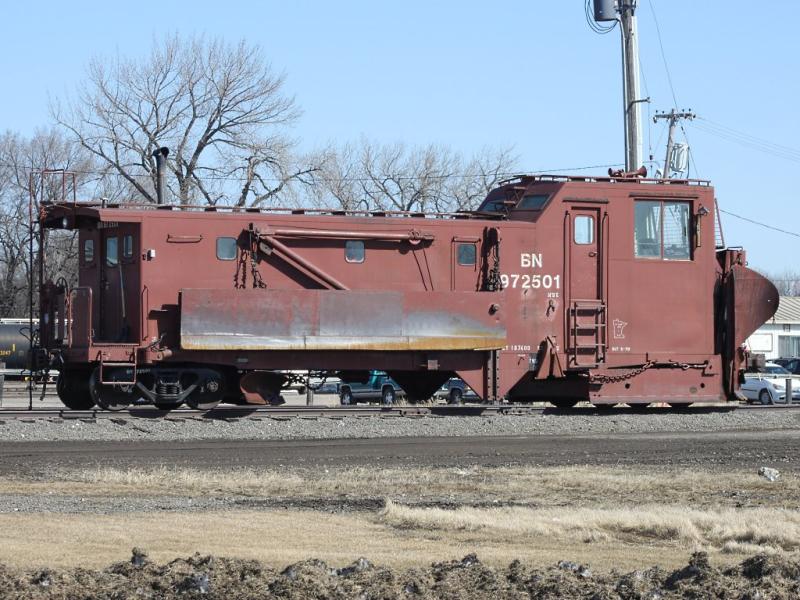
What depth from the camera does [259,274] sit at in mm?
21094

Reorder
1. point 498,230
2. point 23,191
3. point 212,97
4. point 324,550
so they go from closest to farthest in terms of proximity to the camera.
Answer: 1. point 324,550
2. point 498,230
3. point 212,97
4. point 23,191

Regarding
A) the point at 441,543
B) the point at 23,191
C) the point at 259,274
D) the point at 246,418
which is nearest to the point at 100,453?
the point at 246,418

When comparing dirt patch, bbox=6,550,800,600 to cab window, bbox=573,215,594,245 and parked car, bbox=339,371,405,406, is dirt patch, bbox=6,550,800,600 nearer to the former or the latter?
cab window, bbox=573,215,594,245

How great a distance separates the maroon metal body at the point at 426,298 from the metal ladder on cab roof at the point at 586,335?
1.3 inches

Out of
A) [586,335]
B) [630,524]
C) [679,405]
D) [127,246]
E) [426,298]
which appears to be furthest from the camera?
[679,405]

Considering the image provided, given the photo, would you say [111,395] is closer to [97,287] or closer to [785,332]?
[97,287]

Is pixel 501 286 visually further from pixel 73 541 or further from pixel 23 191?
pixel 23 191

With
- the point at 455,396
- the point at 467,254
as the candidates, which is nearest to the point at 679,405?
the point at 467,254

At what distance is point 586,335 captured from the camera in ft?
73.3

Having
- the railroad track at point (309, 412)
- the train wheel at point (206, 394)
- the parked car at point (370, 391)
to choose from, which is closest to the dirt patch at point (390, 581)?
the railroad track at point (309, 412)

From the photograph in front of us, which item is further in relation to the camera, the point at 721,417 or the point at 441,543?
the point at 721,417

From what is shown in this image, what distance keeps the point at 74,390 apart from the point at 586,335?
9.64 meters

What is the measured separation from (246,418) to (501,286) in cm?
536

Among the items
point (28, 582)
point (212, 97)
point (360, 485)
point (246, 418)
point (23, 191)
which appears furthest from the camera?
point (23, 191)
